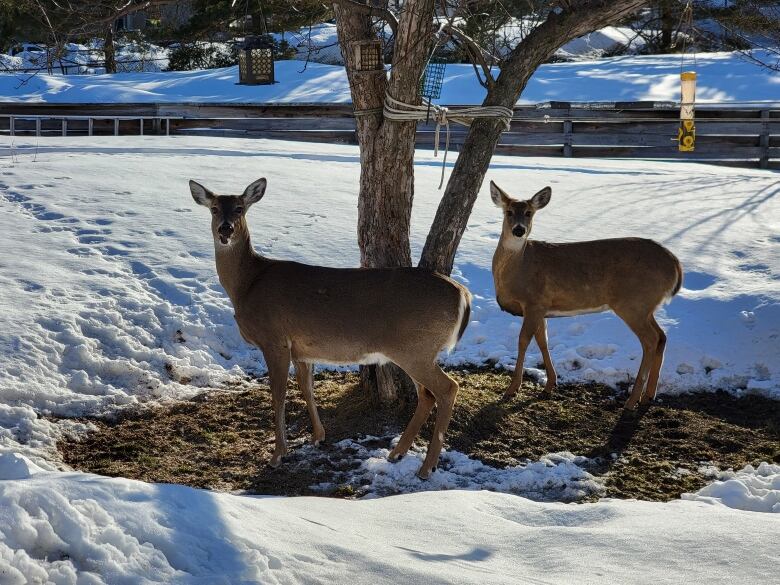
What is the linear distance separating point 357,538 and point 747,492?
273cm

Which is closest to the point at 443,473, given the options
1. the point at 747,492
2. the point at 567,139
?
the point at 747,492

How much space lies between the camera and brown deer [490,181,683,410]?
25.9 ft

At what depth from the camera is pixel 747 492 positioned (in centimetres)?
572

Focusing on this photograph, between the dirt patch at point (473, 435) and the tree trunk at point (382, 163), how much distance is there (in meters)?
0.56

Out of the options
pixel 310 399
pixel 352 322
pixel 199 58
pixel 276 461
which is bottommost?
pixel 276 461

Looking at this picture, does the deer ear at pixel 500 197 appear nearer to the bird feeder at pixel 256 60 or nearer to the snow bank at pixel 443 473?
the snow bank at pixel 443 473

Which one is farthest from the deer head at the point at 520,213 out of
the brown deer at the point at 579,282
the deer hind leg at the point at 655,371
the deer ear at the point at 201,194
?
the deer ear at the point at 201,194

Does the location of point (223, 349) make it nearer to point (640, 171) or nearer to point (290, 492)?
point (290, 492)

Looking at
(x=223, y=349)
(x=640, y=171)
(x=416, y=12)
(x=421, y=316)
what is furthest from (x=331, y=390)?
(x=640, y=171)

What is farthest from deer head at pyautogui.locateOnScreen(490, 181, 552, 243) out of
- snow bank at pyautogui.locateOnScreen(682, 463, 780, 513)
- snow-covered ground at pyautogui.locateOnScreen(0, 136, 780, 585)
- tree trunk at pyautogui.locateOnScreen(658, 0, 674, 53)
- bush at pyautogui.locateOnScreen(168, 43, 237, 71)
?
bush at pyautogui.locateOnScreen(168, 43, 237, 71)

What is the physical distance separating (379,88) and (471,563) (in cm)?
402

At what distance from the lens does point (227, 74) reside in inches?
1148

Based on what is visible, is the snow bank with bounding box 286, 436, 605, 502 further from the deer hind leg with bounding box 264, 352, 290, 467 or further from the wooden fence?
the wooden fence

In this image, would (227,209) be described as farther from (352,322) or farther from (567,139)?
(567,139)
